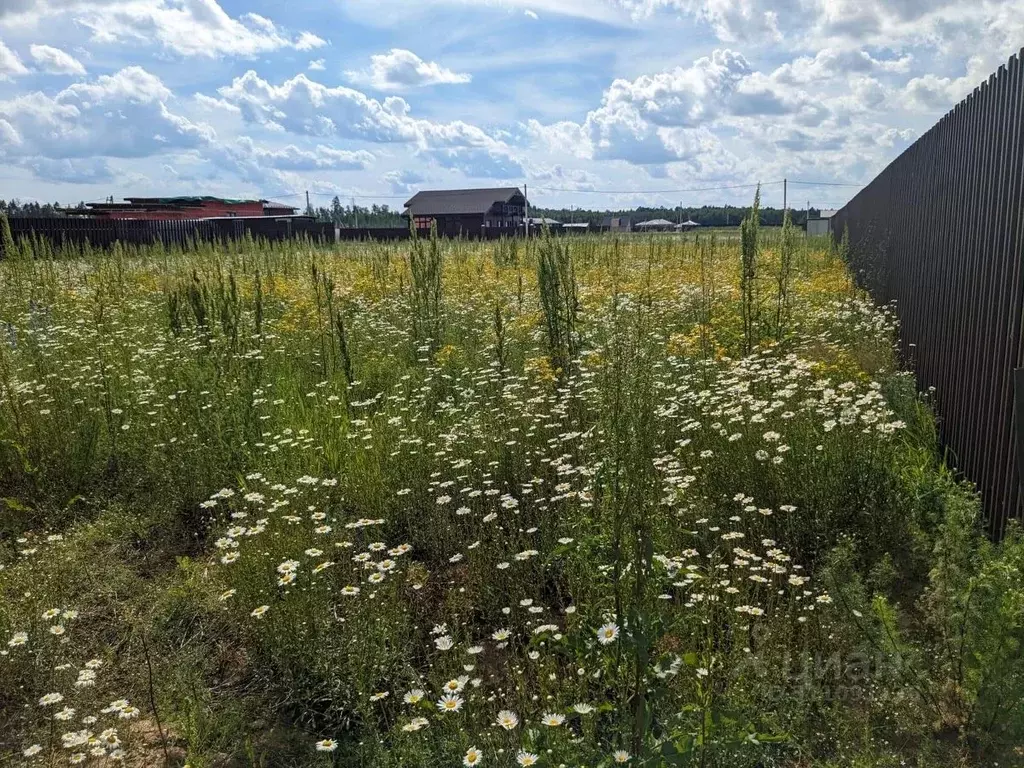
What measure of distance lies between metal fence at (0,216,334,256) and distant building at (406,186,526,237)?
19253 millimetres

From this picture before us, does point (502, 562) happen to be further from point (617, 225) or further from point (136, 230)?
point (617, 225)

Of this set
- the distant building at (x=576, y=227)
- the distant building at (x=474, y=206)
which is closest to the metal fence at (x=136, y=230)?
the distant building at (x=576, y=227)

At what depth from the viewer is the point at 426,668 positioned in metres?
3.24

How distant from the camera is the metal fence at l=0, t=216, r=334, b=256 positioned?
21.6 meters

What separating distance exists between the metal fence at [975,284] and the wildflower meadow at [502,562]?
11.1 inches

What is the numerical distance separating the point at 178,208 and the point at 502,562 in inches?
1972

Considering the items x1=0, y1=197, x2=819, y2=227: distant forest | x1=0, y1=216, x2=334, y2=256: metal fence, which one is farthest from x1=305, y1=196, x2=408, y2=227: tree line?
x1=0, y1=216, x2=334, y2=256: metal fence

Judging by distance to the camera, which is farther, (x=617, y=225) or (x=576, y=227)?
(x=617, y=225)

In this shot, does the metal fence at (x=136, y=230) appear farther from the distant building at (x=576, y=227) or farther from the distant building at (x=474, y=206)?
the distant building at (x=474, y=206)

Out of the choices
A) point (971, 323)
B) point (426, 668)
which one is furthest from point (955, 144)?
point (426, 668)

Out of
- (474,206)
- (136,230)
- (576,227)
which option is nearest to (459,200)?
(474,206)

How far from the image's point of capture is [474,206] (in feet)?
176

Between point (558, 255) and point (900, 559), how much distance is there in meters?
4.37

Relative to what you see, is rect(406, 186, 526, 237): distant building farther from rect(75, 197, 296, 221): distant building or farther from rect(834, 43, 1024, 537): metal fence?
rect(834, 43, 1024, 537): metal fence
